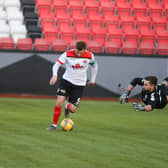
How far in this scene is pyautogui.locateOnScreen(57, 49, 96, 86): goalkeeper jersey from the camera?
1261 centimetres

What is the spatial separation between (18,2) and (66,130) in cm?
1875

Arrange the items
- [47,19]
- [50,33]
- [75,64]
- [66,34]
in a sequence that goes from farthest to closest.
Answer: [47,19] < [66,34] < [50,33] < [75,64]

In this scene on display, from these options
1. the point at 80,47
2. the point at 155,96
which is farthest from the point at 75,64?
the point at 155,96

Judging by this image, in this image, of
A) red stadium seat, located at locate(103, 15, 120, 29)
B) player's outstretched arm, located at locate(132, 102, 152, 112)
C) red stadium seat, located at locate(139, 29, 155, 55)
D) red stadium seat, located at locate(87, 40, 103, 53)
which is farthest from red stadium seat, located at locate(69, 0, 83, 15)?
player's outstretched arm, located at locate(132, 102, 152, 112)

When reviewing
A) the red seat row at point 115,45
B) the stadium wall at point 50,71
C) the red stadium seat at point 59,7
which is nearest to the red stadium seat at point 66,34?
the red seat row at point 115,45

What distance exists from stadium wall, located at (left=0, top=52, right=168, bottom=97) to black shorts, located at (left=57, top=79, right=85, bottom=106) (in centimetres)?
1252

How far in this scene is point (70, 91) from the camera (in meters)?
13.0

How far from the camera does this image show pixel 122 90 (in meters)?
26.8

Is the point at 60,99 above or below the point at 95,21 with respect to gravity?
above

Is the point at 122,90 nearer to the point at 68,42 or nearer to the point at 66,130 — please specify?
the point at 68,42

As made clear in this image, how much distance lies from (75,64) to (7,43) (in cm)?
1351

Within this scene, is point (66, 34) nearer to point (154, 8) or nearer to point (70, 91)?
point (154, 8)

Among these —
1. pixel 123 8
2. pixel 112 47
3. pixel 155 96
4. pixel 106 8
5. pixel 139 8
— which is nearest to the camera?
pixel 155 96

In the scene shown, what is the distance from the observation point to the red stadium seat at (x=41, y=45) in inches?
1019
